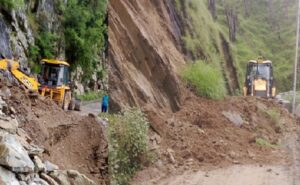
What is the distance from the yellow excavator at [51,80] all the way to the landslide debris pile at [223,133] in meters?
1.01

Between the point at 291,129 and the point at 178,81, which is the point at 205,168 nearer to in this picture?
the point at 291,129

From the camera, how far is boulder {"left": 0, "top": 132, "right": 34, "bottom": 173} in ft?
8.78

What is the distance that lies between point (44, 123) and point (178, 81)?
1.09 m

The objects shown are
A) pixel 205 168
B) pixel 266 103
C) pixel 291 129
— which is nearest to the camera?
pixel 291 129

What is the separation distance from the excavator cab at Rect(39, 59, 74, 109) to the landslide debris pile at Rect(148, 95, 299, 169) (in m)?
1.22

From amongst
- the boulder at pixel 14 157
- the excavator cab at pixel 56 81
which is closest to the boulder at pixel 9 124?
the boulder at pixel 14 157

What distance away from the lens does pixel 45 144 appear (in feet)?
11.0

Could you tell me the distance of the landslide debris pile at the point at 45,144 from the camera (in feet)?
9.03

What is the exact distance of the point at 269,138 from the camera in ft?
9.93

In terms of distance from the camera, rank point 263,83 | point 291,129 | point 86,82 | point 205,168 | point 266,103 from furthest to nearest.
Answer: point 86,82 < point 263,83 < point 266,103 < point 205,168 < point 291,129

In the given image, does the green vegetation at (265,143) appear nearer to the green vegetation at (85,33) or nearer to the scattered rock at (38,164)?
the scattered rock at (38,164)

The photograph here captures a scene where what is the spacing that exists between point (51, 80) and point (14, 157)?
2.34m

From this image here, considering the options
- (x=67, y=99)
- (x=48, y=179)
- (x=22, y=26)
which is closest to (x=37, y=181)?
(x=48, y=179)

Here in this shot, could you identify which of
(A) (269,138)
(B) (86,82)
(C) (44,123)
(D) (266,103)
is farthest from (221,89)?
(B) (86,82)
